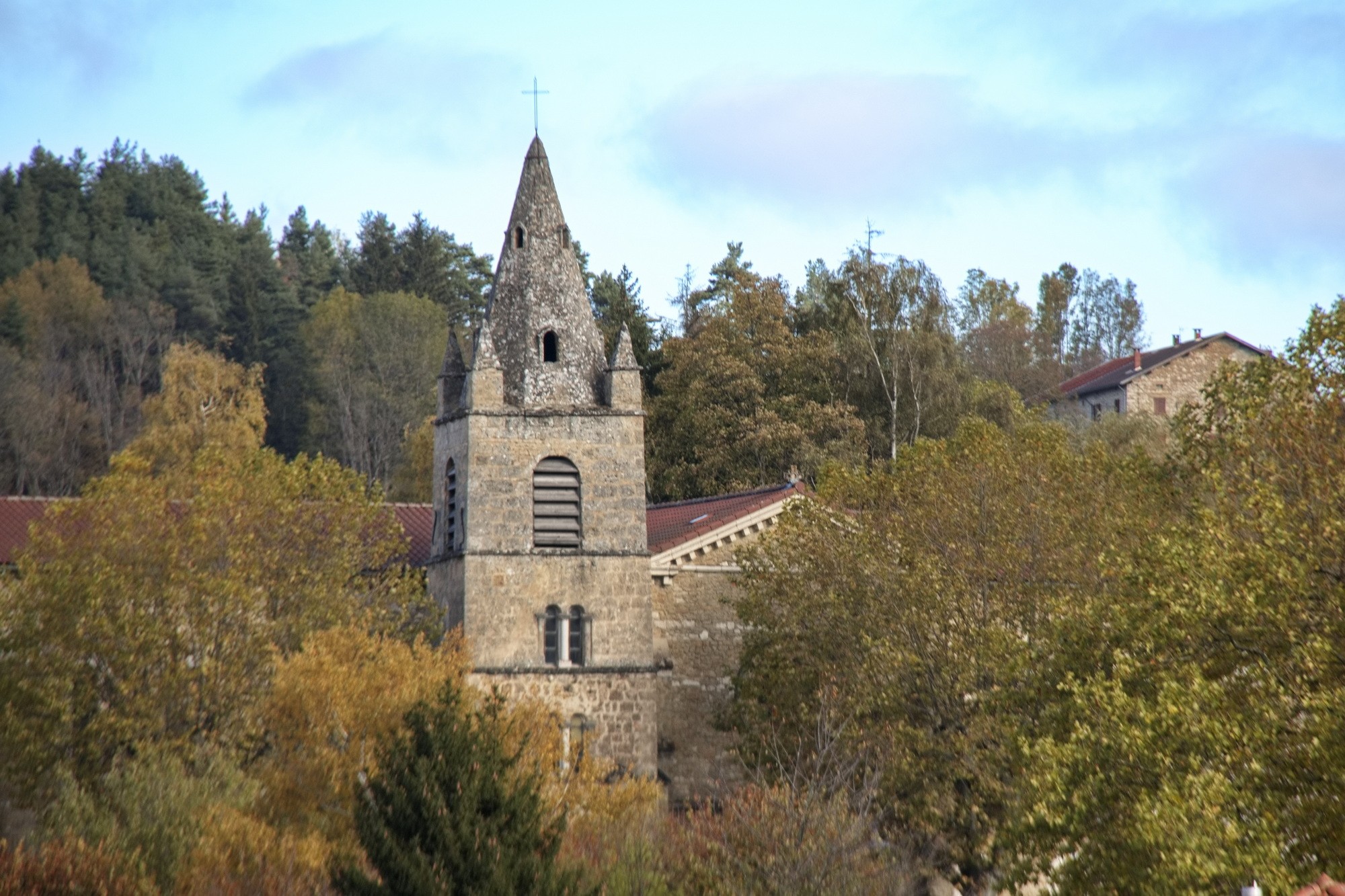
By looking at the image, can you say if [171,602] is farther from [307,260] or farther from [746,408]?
[307,260]

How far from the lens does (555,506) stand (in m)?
37.7

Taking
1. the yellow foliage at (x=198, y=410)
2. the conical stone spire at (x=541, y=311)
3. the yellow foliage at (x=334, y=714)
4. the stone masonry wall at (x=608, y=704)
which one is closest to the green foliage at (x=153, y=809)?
the yellow foliage at (x=334, y=714)

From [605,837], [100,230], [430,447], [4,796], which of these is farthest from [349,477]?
[100,230]

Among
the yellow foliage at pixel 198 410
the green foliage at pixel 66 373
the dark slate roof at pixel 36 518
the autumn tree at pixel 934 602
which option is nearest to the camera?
the autumn tree at pixel 934 602

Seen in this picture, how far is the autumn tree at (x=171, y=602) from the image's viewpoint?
3519 cm

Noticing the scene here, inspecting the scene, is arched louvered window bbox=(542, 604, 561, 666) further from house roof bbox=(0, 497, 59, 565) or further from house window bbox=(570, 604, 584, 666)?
house roof bbox=(0, 497, 59, 565)

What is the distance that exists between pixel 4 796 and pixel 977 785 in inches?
714

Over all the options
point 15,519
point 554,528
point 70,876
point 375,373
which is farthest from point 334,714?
point 375,373

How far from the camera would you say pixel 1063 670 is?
1034 inches

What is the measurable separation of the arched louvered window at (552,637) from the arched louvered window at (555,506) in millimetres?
1284

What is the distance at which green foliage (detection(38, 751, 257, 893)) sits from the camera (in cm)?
2878

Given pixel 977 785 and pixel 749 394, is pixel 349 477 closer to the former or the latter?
pixel 977 785

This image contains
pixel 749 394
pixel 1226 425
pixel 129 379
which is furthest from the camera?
pixel 129 379

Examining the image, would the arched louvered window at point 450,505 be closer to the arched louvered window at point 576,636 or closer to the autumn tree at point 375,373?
the arched louvered window at point 576,636
